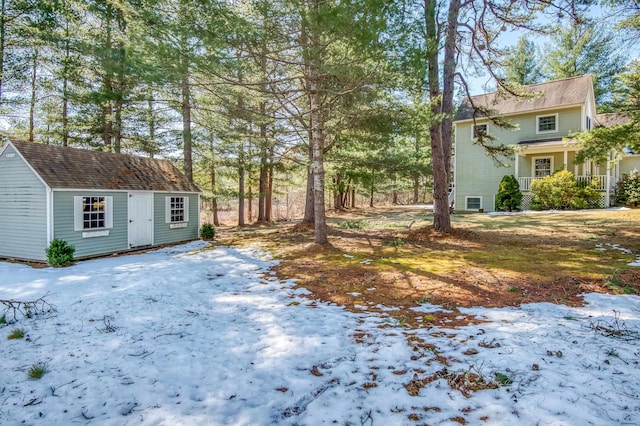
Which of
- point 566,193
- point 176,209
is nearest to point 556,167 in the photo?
point 566,193

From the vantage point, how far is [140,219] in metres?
11.0

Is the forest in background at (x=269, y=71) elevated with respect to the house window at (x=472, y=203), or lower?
elevated

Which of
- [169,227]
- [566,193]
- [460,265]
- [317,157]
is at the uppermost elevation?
[317,157]

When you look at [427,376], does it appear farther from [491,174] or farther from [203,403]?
[491,174]

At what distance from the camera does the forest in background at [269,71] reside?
6672 mm

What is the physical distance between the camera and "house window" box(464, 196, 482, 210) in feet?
64.2

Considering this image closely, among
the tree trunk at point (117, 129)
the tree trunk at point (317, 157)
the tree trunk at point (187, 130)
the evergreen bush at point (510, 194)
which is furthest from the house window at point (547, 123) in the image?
the tree trunk at point (117, 129)

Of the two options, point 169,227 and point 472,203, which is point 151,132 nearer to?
point 169,227

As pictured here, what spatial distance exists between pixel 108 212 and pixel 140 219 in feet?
3.60

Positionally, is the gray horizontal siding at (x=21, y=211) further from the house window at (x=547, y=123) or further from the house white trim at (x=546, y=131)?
the house window at (x=547, y=123)

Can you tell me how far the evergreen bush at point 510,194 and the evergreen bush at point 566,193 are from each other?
114 centimetres

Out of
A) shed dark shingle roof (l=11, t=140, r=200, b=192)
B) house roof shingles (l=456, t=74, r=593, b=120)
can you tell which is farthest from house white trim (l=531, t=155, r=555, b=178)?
shed dark shingle roof (l=11, t=140, r=200, b=192)

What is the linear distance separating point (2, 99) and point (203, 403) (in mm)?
17578

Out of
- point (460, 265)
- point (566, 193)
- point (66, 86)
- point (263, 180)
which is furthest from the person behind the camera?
point (263, 180)
